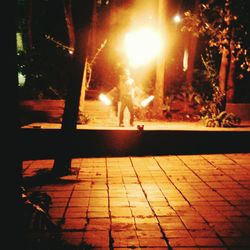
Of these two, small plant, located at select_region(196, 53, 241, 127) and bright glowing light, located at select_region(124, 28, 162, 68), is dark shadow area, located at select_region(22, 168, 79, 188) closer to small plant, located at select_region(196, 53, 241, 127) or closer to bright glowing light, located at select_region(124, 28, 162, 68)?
small plant, located at select_region(196, 53, 241, 127)

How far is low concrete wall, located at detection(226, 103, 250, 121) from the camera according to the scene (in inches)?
609

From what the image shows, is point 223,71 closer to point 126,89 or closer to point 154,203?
point 126,89

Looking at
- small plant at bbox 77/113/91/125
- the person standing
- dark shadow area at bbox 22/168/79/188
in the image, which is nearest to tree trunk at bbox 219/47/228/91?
the person standing

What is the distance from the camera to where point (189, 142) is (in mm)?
9945

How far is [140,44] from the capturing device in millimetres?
14398

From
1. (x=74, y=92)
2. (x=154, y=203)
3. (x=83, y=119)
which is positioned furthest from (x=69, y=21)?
(x=154, y=203)

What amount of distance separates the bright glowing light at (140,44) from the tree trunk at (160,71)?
42 cm

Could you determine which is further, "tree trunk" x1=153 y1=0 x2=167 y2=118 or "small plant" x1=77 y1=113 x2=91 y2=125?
"tree trunk" x1=153 y1=0 x2=167 y2=118

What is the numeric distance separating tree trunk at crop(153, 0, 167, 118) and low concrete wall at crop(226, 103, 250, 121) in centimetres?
288

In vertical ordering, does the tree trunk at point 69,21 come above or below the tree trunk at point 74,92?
above

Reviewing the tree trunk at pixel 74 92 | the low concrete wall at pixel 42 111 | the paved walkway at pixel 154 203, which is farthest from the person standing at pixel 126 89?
the tree trunk at pixel 74 92

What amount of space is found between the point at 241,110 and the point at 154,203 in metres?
10.7

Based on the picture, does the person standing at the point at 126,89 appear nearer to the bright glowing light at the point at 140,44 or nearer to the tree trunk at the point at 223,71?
the bright glowing light at the point at 140,44

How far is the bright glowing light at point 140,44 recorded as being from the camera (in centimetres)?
1401
